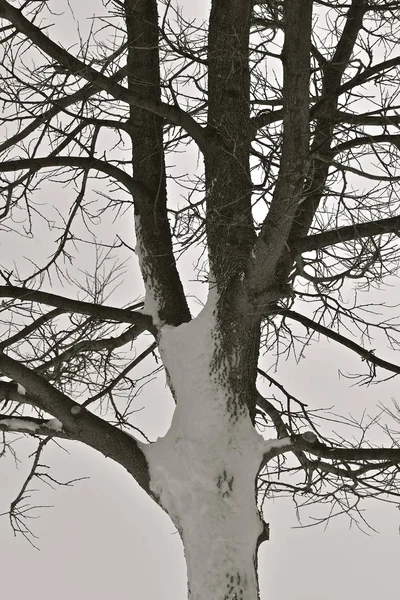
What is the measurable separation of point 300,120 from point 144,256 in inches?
60.5

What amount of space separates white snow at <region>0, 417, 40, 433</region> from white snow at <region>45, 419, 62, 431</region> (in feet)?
0.23

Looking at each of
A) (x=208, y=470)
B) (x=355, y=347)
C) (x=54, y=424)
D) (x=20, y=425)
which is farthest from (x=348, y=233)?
(x=20, y=425)

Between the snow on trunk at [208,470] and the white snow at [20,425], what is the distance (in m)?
0.64

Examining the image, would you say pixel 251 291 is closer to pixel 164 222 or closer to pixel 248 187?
pixel 248 187

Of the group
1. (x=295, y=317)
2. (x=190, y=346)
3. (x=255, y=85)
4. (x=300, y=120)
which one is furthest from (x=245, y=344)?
(x=255, y=85)

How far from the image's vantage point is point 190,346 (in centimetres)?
397

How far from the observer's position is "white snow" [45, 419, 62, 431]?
3.98m

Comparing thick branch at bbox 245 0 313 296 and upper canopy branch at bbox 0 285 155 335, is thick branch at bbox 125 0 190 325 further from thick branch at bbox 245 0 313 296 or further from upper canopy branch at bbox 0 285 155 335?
thick branch at bbox 245 0 313 296

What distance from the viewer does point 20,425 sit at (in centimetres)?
406

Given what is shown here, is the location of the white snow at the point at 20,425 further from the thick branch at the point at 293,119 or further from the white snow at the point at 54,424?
the thick branch at the point at 293,119

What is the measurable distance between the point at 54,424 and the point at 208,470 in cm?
93

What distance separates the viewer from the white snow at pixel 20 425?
159 inches

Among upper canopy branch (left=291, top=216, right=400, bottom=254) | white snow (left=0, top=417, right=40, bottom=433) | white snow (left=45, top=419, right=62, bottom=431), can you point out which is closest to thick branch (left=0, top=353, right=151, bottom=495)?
white snow (left=45, top=419, right=62, bottom=431)

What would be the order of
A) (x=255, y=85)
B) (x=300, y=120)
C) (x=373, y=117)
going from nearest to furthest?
(x=300, y=120)
(x=373, y=117)
(x=255, y=85)
